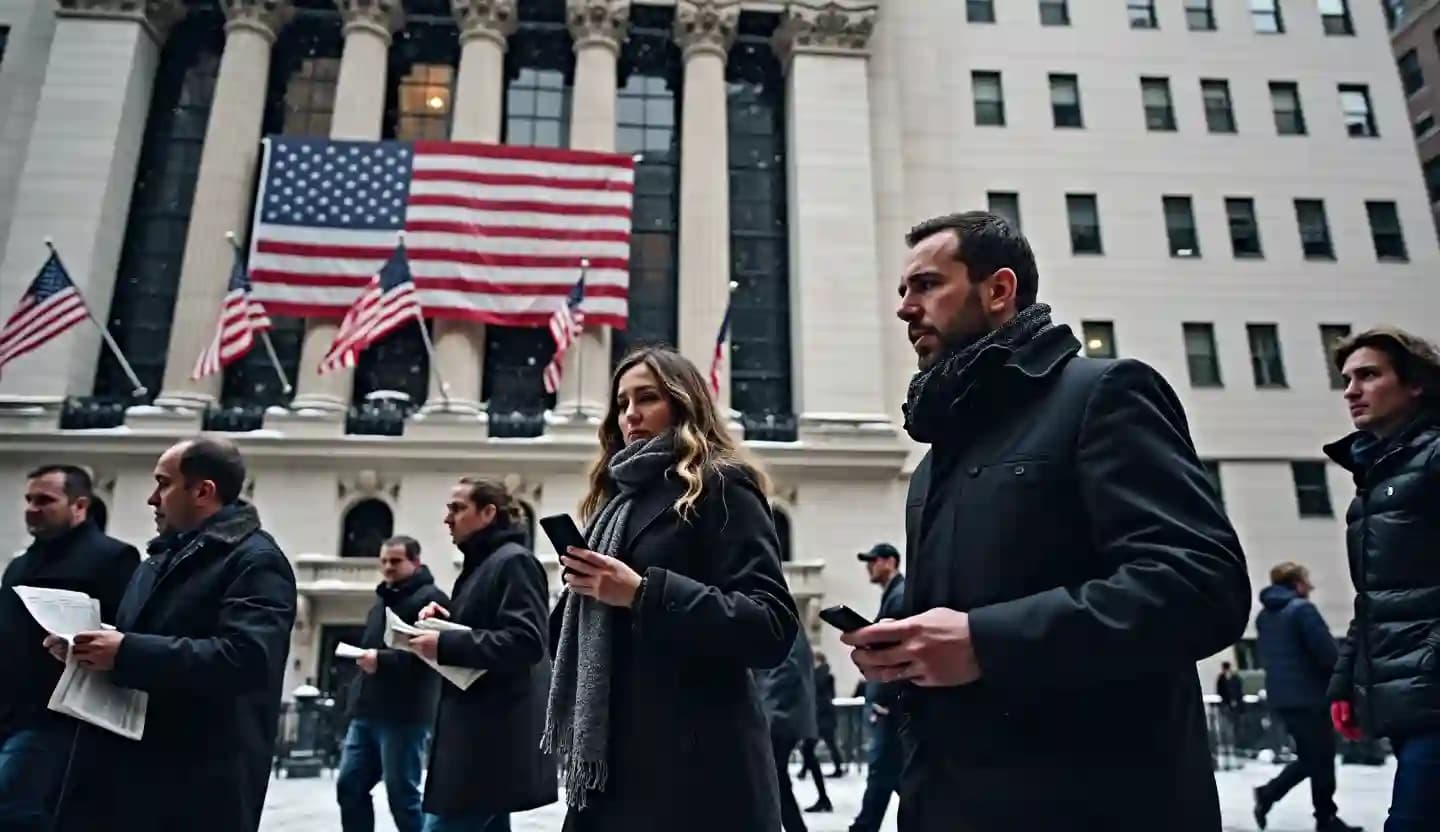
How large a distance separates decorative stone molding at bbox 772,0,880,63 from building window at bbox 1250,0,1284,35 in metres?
12.7

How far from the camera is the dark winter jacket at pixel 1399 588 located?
383cm

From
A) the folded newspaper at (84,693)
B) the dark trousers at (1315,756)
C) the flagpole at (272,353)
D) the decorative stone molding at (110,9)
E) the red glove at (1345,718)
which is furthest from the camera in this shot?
the decorative stone molding at (110,9)

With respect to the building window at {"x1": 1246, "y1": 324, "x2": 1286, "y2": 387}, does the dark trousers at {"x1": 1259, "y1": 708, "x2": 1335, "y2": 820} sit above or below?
below

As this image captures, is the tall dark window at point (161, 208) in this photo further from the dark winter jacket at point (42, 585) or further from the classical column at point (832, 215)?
the dark winter jacket at point (42, 585)

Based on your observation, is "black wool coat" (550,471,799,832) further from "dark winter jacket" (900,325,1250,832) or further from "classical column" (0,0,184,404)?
"classical column" (0,0,184,404)

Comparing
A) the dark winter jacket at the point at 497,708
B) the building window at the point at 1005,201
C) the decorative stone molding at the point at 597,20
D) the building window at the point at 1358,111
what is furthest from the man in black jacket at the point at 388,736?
the building window at the point at 1358,111

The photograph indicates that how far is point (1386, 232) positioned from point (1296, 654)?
26567 millimetres

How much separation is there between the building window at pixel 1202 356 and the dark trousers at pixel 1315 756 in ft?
68.4

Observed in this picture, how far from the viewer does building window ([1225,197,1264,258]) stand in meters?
28.0

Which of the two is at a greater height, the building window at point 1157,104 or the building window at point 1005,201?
the building window at point 1157,104

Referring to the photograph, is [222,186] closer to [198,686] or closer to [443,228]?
[443,228]

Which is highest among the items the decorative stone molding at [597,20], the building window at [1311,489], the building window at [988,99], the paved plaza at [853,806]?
the decorative stone molding at [597,20]

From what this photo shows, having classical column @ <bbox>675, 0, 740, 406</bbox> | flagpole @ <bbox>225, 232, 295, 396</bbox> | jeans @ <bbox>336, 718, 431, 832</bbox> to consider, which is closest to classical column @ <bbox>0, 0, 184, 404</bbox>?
flagpole @ <bbox>225, 232, 295, 396</bbox>

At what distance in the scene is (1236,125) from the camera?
95.0 feet
